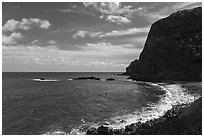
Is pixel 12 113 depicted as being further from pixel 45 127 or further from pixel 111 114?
pixel 111 114

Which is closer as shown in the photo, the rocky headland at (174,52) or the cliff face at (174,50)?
the rocky headland at (174,52)

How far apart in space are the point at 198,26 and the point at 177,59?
2219 centimetres

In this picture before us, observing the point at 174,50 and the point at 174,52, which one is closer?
the point at 174,52

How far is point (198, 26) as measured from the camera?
122188 mm

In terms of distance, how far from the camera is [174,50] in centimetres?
11794

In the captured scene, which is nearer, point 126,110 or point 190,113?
point 190,113

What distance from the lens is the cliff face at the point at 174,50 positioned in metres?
108

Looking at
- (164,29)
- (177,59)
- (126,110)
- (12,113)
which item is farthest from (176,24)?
(12,113)

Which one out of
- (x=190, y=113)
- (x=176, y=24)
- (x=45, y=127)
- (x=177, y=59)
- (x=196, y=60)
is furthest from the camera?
(x=176, y=24)

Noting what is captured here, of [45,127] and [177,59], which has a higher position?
[177,59]

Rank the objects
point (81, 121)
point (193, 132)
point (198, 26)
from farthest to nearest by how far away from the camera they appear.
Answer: point (198, 26), point (81, 121), point (193, 132)

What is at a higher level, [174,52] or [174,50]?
[174,50]

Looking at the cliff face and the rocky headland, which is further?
the cliff face

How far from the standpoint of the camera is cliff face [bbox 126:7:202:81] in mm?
107688
